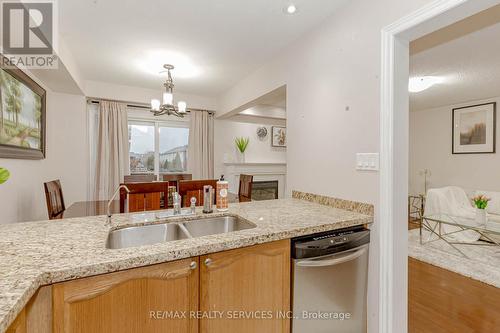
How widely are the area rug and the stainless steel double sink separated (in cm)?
264

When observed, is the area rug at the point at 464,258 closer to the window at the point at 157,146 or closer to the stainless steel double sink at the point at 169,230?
the stainless steel double sink at the point at 169,230

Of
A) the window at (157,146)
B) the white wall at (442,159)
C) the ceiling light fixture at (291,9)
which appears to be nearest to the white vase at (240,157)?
the window at (157,146)

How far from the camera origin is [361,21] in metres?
1.65

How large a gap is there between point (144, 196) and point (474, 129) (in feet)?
18.6

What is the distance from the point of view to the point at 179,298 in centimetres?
99

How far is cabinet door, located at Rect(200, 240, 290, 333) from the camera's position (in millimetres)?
1052

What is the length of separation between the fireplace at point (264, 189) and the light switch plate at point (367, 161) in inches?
137

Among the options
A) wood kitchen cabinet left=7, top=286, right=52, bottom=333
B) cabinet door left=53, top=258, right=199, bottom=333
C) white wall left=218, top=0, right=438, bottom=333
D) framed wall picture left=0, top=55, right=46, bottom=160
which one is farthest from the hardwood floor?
framed wall picture left=0, top=55, right=46, bottom=160

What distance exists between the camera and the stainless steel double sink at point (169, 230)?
1307mm

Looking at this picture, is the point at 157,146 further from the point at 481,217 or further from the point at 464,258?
the point at 481,217

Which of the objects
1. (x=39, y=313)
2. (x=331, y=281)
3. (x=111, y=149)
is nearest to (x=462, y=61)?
(x=331, y=281)

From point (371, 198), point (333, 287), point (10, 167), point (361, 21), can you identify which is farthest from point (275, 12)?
point (10, 167)

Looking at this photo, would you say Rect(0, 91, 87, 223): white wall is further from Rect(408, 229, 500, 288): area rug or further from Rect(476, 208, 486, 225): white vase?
Rect(476, 208, 486, 225): white vase

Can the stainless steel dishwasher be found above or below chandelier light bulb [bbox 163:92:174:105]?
below
